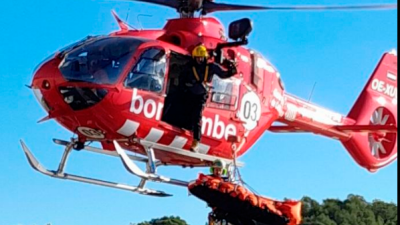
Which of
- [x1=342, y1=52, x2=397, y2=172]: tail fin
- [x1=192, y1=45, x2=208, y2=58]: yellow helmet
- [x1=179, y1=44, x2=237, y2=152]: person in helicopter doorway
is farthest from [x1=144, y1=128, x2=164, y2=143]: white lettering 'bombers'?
[x1=342, y1=52, x2=397, y2=172]: tail fin

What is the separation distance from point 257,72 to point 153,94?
7.99 feet

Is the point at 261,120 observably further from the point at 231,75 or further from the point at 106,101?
the point at 106,101

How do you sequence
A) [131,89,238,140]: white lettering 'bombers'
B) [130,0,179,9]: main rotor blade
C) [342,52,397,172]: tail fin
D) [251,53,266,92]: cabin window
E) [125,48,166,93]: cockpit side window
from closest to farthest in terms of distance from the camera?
[125,48,166,93]: cockpit side window → [131,89,238,140]: white lettering 'bombers' → [251,53,266,92]: cabin window → [130,0,179,9]: main rotor blade → [342,52,397,172]: tail fin

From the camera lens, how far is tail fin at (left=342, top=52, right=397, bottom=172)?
20.8 metres

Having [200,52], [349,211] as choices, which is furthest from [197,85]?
[349,211]

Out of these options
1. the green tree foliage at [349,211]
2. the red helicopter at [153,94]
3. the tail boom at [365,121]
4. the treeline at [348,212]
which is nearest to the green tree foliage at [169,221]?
the treeline at [348,212]

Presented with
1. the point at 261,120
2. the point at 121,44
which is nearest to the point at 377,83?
the point at 261,120

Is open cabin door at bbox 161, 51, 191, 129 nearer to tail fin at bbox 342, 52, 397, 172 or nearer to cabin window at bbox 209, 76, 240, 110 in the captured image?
cabin window at bbox 209, 76, 240, 110

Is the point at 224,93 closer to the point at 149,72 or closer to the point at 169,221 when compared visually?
the point at 149,72

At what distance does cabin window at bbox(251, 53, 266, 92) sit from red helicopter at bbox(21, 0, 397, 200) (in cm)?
2

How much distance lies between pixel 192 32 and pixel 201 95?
138cm

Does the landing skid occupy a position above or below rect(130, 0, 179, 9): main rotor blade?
below

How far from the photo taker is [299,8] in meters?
15.4

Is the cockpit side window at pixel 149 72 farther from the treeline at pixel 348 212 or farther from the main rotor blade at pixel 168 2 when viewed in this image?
the treeline at pixel 348 212
